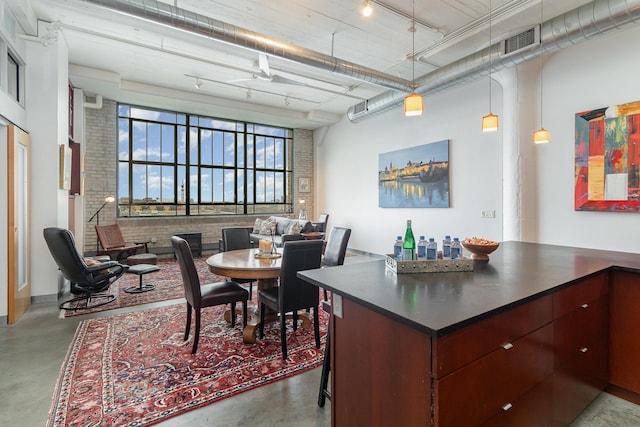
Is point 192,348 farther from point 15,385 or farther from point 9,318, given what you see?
point 9,318

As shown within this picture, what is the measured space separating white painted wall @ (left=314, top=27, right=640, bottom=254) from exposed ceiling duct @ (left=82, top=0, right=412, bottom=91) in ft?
5.12

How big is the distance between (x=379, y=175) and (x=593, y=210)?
4.18 m

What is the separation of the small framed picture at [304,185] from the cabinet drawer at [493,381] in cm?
853

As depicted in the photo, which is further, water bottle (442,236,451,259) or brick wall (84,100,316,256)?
brick wall (84,100,316,256)

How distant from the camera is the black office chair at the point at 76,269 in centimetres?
363

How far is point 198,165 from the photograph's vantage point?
8312mm

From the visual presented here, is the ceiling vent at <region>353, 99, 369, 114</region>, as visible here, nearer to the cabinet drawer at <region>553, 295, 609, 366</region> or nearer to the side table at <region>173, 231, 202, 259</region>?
the side table at <region>173, 231, 202, 259</region>

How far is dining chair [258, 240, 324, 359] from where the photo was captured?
106 inches

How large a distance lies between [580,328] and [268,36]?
4.39m

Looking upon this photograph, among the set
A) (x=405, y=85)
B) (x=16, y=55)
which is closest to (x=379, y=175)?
(x=405, y=85)

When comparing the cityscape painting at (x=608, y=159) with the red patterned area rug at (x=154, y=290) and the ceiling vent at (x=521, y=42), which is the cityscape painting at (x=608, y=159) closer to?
the ceiling vent at (x=521, y=42)

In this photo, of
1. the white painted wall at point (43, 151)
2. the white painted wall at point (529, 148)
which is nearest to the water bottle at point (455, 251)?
the white painted wall at point (529, 148)

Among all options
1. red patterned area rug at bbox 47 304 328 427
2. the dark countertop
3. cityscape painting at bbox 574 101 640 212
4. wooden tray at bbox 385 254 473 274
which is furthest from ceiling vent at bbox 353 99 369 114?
wooden tray at bbox 385 254 473 274

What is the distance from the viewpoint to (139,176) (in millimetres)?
7652
